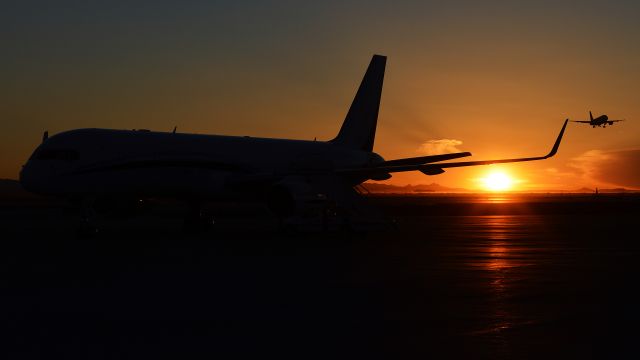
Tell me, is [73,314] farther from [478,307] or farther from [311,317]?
[478,307]

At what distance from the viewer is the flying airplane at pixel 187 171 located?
3000 cm

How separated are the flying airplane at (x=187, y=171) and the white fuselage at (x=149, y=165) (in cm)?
3

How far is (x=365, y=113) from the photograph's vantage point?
143ft

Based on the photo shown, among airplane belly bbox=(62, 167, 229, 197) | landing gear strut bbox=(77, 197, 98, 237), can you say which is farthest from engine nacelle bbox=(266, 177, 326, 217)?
landing gear strut bbox=(77, 197, 98, 237)

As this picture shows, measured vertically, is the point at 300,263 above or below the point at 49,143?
below

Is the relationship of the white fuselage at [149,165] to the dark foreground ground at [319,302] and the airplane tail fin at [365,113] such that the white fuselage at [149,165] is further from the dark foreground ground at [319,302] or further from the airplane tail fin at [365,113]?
the airplane tail fin at [365,113]

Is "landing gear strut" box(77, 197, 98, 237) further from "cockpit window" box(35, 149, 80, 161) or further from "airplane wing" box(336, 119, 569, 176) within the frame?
"airplane wing" box(336, 119, 569, 176)

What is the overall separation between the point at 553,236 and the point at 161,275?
17938 millimetres

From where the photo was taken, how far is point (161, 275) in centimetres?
1642

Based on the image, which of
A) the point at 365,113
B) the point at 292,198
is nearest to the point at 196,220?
the point at 292,198

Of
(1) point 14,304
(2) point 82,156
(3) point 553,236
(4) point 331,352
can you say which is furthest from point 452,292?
(2) point 82,156

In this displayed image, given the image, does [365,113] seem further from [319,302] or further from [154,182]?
[319,302]

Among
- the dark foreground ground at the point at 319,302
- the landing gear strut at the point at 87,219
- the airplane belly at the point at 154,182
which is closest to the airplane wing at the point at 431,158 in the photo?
the airplane belly at the point at 154,182

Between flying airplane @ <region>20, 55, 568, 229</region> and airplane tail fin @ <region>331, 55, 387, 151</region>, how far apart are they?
5.34 metres
